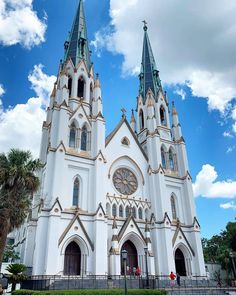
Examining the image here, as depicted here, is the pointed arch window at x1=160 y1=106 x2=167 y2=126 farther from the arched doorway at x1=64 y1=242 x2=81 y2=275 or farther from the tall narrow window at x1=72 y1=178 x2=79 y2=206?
the arched doorway at x1=64 y1=242 x2=81 y2=275

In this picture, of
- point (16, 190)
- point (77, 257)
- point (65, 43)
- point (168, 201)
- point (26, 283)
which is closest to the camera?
point (16, 190)

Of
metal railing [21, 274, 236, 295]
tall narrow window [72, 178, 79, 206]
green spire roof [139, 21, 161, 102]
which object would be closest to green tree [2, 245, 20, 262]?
metal railing [21, 274, 236, 295]

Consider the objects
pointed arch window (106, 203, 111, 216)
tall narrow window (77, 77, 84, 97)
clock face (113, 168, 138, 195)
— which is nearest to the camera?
pointed arch window (106, 203, 111, 216)

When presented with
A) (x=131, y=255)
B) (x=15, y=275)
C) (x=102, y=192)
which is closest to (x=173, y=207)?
(x=131, y=255)

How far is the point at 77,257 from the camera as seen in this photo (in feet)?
81.2

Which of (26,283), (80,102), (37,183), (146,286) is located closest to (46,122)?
(80,102)

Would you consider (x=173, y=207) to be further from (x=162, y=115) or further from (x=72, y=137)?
(x=72, y=137)

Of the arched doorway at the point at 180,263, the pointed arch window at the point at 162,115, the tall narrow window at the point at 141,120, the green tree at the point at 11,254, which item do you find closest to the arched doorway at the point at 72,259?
the arched doorway at the point at 180,263

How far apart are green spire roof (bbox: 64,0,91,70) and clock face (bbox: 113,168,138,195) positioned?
15.4m

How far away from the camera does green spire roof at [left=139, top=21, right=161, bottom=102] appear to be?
137 feet

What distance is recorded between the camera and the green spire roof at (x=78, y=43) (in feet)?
120

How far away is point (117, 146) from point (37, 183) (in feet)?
43.1

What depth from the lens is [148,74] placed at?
142 ft

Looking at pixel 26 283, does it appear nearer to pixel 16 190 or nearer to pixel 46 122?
pixel 16 190
